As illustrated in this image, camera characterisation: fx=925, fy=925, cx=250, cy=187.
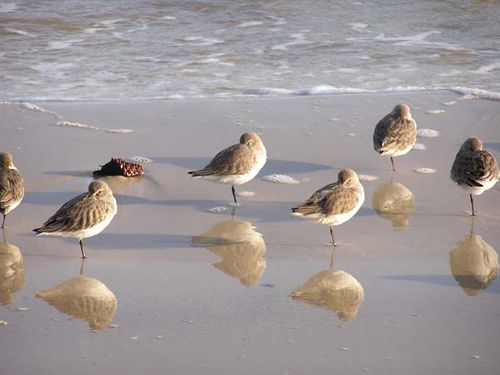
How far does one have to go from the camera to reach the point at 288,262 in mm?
7652

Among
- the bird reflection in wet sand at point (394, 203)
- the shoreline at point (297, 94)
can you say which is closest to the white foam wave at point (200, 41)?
the shoreline at point (297, 94)

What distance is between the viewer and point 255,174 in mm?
9391

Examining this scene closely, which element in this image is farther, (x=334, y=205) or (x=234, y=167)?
(x=234, y=167)

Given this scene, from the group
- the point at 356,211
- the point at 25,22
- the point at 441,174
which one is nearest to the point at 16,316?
the point at 356,211

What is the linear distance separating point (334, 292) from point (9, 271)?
104 inches

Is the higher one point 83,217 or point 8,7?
point 83,217

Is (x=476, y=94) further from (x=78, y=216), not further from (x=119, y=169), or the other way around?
(x=78, y=216)

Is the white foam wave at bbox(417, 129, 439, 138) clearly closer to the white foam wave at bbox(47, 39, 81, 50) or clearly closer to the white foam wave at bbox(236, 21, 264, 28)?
the white foam wave at bbox(236, 21, 264, 28)

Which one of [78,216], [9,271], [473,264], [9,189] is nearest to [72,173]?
[9,189]

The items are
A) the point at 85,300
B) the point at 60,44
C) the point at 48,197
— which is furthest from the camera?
the point at 60,44

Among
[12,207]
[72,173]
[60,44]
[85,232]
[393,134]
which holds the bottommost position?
[60,44]

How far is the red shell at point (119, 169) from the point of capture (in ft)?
31.6

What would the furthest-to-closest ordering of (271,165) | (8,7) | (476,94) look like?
(8,7) → (476,94) → (271,165)

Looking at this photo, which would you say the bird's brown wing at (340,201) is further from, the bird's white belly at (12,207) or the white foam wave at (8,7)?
the white foam wave at (8,7)
